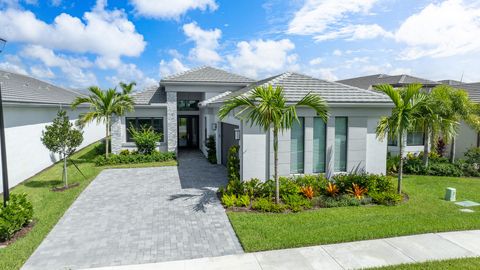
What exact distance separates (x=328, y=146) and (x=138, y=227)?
749 cm

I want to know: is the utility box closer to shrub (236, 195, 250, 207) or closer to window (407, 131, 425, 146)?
shrub (236, 195, 250, 207)

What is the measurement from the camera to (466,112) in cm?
1584

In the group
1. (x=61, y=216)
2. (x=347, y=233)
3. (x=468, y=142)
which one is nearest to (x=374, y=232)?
(x=347, y=233)

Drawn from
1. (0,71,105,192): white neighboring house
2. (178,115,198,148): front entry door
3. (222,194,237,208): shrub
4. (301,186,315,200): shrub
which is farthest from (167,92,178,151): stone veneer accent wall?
(301,186,315,200): shrub

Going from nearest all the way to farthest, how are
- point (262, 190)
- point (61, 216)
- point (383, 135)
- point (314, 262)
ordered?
point (314, 262), point (61, 216), point (262, 190), point (383, 135)

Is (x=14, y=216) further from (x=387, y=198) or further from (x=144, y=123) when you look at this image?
(x=144, y=123)

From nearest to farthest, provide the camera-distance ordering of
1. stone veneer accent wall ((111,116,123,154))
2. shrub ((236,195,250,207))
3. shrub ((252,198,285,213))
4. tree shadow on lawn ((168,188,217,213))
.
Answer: shrub ((252,198,285,213)), shrub ((236,195,250,207)), tree shadow on lawn ((168,188,217,213)), stone veneer accent wall ((111,116,123,154))

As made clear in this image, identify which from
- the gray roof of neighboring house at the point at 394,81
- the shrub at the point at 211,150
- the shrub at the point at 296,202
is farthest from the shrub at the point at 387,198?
the gray roof of neighboring house at the point at 394,81

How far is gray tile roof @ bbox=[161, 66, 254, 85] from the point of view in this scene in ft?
66.3

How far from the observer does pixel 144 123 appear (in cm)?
2062

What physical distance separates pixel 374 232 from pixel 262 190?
4.03 metres

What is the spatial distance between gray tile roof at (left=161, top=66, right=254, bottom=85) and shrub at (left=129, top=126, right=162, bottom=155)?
361cm

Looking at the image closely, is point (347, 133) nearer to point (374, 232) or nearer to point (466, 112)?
point (374, 232)

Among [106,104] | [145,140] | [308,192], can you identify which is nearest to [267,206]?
[308,192]
